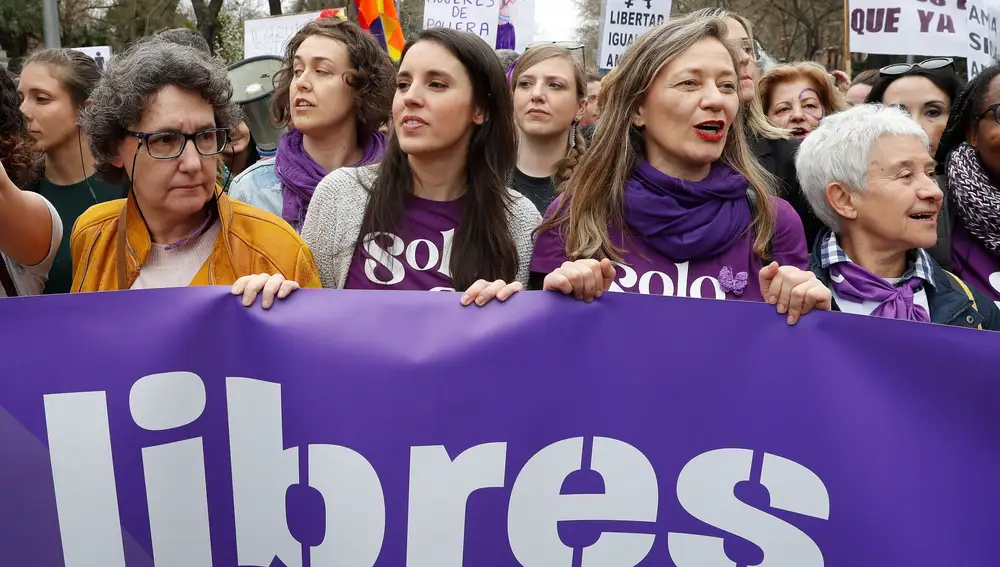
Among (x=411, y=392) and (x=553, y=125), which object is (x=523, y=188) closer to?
(x=553, y=125)

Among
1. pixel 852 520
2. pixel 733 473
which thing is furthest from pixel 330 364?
pixel 852 520

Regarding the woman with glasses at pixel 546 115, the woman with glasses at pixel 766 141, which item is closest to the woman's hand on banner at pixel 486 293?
the woman with glasses at pixel 766 141

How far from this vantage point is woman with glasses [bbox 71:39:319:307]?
246cm

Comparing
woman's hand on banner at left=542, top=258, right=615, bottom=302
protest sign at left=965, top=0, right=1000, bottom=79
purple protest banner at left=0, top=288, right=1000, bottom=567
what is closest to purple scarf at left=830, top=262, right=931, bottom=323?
purple protest banner at left=0, top=288, right=1000, bottom=567

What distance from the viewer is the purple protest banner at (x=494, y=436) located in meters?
2.01

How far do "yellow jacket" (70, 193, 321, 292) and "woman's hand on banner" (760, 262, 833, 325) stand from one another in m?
1.20

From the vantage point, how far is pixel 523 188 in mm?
4199

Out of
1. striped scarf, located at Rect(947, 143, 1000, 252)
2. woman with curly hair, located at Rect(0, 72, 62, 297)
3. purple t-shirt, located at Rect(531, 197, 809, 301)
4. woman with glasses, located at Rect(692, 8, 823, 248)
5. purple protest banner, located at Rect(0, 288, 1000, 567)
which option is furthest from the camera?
woman with glasses, located at Rect(692, 8, 823, 248)

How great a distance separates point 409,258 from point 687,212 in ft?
2.61

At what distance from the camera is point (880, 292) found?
101 inches

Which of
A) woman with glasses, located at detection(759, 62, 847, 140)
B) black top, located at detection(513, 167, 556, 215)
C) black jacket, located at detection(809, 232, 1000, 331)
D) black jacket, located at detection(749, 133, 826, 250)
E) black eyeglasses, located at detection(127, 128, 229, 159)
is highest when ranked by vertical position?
woman with glasses, located at detection(759, 62, 847, 140)

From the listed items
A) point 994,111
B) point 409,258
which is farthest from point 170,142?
point 994,111

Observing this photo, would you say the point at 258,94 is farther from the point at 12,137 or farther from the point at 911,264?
the point at 911,264

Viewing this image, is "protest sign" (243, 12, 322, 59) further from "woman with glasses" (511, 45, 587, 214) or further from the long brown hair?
the long brown hair
